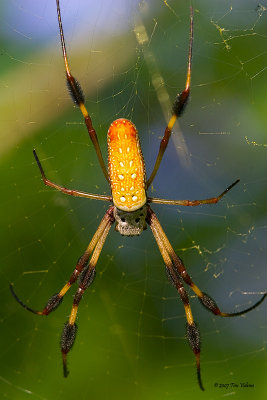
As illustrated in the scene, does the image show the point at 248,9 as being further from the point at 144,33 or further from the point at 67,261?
the point at 67,261

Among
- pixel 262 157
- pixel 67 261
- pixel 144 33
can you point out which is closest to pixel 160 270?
pixel 67 261

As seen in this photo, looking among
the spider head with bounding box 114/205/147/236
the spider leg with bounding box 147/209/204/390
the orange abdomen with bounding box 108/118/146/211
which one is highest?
the orange abdomen with bounding box 108/118/146/211

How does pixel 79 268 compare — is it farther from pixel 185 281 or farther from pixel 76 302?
pixel 185 281

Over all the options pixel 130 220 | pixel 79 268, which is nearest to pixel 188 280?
pixel 130 220

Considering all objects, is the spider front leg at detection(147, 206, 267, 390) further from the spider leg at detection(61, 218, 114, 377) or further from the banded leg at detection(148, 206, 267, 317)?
the spider leg at detection(61, 218, 114, 377)

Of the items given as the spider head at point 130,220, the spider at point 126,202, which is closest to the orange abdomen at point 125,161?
the spider at point 126,202

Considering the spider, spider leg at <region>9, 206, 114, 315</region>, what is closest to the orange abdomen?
the spider
